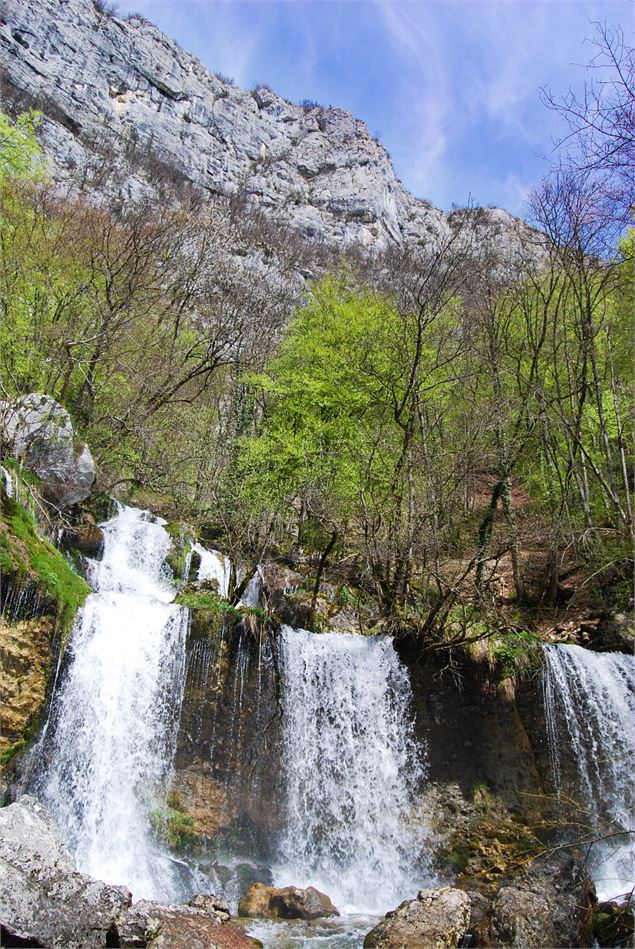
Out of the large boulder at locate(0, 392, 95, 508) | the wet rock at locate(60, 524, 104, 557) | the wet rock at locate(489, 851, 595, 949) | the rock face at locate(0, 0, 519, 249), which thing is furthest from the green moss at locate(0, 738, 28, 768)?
the rock face at locate(0, 0, 519, 249)

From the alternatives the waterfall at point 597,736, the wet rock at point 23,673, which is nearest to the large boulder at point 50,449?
the wet rock at point 23,673

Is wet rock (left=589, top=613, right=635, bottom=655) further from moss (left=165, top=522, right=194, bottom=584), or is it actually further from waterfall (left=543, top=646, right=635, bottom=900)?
moss (left=165, top=522, right=194, bottom=584)

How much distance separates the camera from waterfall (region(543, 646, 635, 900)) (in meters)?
8.80

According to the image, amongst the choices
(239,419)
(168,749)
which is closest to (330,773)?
(168,749)

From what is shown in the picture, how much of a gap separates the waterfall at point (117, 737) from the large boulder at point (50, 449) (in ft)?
12.1

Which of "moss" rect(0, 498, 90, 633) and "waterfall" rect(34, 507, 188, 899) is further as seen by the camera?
"moss" rect(0, 498, 90, 633)

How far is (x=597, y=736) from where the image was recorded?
9289 mm

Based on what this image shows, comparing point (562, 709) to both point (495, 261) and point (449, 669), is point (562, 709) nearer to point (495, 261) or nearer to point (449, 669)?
point (449, 669)

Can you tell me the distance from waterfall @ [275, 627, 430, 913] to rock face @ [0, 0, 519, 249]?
111 feet

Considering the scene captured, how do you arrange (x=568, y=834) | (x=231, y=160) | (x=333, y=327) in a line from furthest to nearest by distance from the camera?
(x=231, y=160) → (x=333, y=327) → (x=568, y=834)

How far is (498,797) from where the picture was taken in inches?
356

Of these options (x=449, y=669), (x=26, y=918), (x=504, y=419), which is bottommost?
(x=26, y=918)

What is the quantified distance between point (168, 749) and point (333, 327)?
10337 millimetres

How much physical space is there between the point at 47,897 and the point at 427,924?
12.5ft
